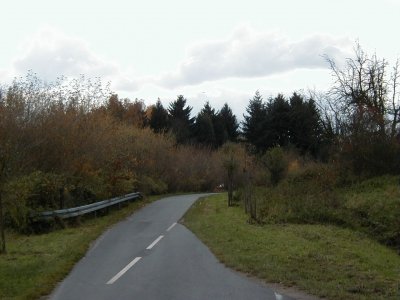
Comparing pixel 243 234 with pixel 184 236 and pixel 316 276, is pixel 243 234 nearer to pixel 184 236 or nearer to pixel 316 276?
pixel 184 236

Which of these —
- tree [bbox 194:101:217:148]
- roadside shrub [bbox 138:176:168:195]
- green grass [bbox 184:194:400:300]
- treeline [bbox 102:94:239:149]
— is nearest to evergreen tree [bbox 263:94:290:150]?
treeline [bbox 102:94:239:149]

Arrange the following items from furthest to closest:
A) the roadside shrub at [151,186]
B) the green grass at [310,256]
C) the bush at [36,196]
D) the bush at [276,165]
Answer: the roadside shrub at [151,186]
the bush at [276,165]
the bush at [36,196]
the green grass at [310,256]

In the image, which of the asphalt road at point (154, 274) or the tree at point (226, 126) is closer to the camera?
the asphalt road at point (154, 274)

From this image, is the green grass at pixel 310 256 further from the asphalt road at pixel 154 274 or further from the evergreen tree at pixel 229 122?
the evergreen tree at pixel 229 122

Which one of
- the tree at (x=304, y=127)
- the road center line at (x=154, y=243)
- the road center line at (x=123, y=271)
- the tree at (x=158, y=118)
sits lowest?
the road center line at (x=123, y=271)

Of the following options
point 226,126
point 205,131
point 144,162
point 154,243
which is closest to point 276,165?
point 144,162

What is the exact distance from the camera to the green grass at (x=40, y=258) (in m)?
10.2

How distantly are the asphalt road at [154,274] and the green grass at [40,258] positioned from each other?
33 cm

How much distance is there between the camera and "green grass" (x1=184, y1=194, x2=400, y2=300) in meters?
9.55

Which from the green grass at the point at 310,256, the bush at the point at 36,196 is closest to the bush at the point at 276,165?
the green grass at the point at 310,256

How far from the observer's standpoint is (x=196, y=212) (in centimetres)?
2795

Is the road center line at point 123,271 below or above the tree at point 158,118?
below

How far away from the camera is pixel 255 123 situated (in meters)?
77.8

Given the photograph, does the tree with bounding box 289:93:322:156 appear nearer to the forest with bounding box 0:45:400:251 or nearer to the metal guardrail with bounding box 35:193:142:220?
the forest with bounding box 0:45:400:251
